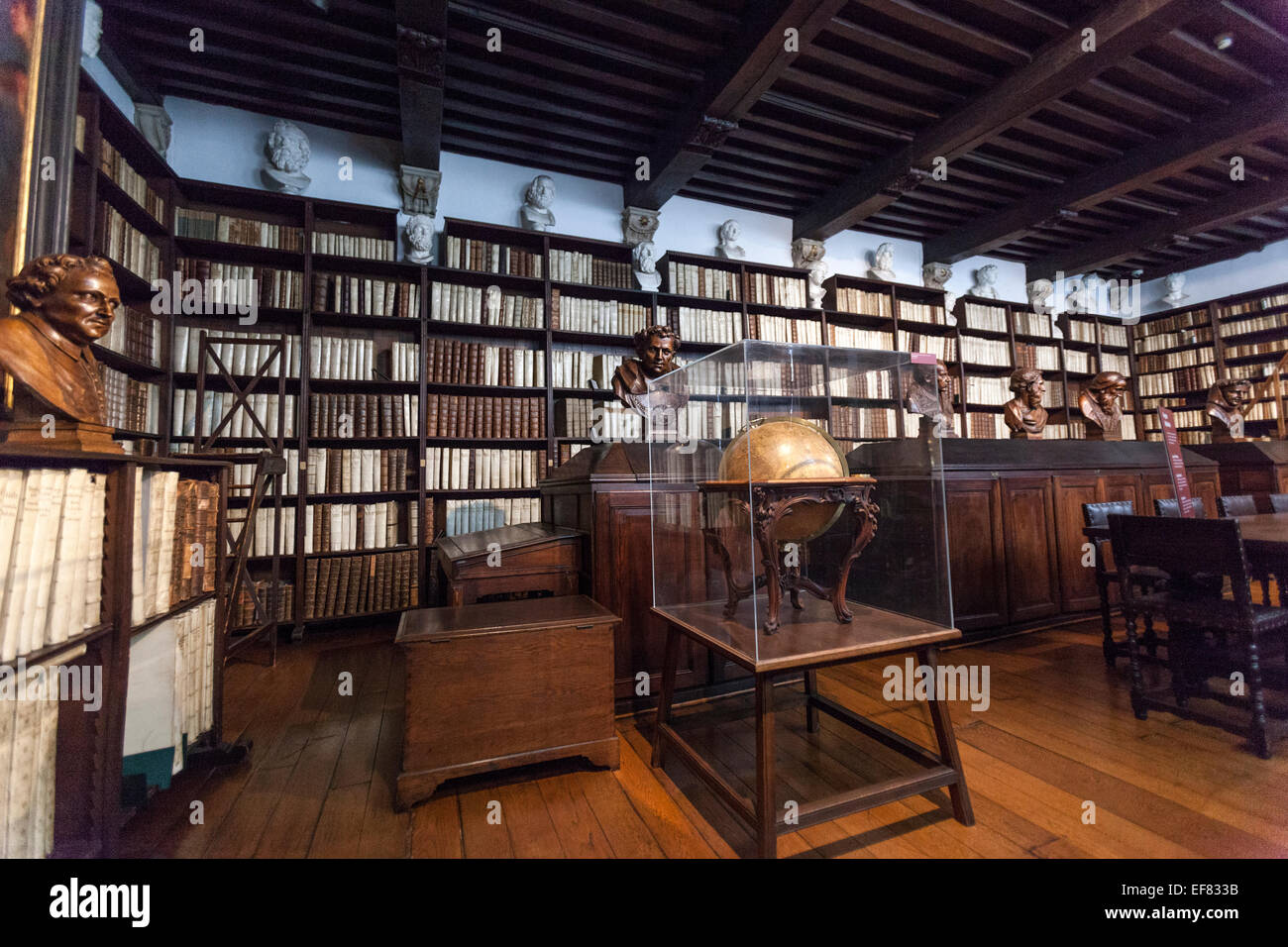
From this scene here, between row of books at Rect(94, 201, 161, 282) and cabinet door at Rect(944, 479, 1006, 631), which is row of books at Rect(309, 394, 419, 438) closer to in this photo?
row of books at Rect(94, 201, 161, 282)

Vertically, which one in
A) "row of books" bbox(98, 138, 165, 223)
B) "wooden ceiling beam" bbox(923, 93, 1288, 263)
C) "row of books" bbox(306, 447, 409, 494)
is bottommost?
"row of books" bbox(306, 447, 409, 494)

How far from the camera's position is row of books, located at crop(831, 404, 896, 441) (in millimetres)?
1753

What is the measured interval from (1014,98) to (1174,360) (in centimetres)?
528

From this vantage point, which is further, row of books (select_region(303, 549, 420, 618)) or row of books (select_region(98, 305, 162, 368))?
row of books (select_region(303, 549, 420, 618))

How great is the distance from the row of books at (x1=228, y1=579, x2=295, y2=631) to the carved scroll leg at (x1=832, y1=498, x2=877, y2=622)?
316 cm

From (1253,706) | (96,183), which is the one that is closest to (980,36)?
(1253,706)

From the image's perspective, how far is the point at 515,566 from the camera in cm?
206

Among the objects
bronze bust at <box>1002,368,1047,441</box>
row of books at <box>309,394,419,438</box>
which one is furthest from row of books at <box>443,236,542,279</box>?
bronze bust at <box>1002,368,1047,441</box>

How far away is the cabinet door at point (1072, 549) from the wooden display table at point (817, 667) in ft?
8.01

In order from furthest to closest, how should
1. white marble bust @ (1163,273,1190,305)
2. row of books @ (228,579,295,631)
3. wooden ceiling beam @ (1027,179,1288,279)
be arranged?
white marble bust @ (1163,273,1190,305)
wooden ceiling beam @ (1027,179,1288,279)
row of books @ (228,579,295,631)

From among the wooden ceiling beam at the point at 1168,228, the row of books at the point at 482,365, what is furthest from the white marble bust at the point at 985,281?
the row of books at the point at 482,365

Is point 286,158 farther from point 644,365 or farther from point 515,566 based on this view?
point 515,566

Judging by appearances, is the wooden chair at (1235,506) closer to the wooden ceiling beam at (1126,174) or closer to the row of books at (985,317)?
the wooden ceiling beam at (1126,174)

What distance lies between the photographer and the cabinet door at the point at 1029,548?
298cm
